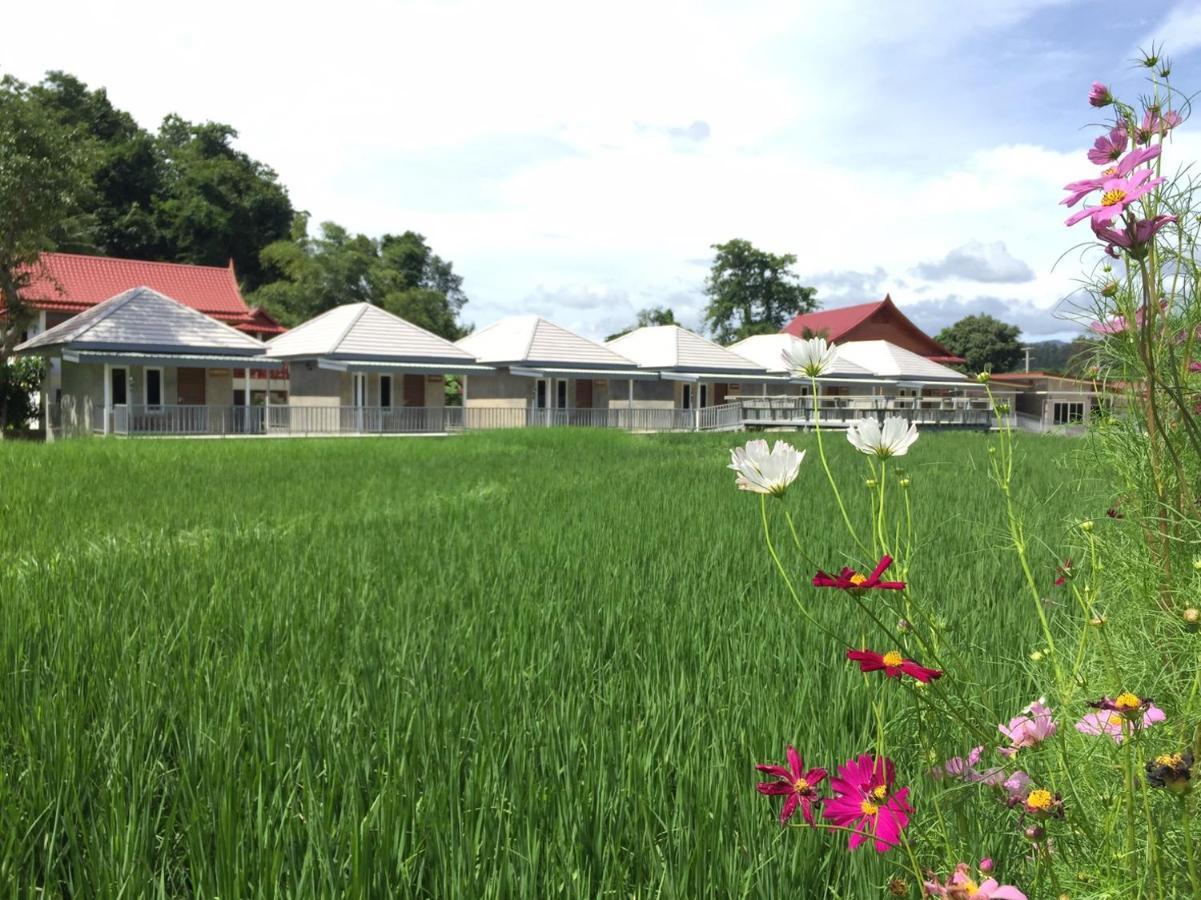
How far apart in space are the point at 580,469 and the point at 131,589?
881 cm

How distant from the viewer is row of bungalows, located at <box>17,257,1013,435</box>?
81.5 feet

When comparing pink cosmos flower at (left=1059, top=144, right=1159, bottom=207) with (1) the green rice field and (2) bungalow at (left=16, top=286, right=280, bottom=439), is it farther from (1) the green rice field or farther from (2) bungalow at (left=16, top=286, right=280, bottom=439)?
(2) bungalow at (left=16, top=286, right=280, bottom=439)

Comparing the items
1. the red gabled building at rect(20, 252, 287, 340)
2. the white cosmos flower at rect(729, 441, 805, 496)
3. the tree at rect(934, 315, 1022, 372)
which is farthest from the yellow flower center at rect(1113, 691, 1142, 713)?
the tree at rect(934, 315, 1022, 372)

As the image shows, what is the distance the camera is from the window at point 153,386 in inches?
1009

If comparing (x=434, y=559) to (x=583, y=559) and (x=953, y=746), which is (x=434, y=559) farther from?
(x=953, y=746)

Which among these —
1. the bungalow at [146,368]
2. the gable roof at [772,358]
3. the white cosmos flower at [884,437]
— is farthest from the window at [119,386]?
the white cosmos flower at [884,437]

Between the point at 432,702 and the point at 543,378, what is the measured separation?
29.6 metres

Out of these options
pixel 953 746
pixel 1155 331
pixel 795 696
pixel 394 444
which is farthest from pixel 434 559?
pixel 394 444

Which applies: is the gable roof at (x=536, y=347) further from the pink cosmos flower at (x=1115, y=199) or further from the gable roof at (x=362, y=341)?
the pink cosmos flower at (x=1115, y=199)

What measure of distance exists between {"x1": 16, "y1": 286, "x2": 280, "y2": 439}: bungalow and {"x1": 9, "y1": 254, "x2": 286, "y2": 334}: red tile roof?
31.2ft

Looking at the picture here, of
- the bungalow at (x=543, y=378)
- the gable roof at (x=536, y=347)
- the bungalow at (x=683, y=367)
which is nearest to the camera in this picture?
the bungalow at (x=543, y=378)

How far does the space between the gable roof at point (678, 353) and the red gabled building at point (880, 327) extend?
1276 cm

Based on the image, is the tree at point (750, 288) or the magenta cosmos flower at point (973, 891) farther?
the tree at point (750, 288)

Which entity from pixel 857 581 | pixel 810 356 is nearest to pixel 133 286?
pixel 810 356
